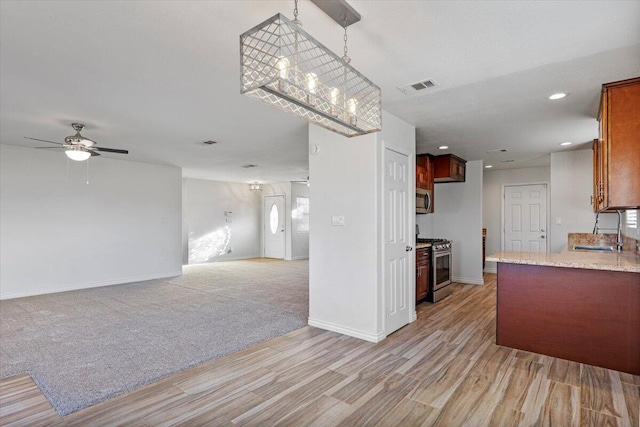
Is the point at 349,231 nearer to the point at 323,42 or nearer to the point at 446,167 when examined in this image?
the point at 323,42

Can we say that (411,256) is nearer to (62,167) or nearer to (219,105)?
(219,105)

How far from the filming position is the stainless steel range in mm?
4957

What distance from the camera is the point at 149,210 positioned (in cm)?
696

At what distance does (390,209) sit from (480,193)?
338cm

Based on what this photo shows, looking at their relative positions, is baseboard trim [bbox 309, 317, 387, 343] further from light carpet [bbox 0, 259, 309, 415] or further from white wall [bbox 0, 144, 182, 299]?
white wall [bbox 0, 144, 182, 299]

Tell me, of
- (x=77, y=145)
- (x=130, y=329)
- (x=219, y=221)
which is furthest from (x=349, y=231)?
(x=219, y=221)

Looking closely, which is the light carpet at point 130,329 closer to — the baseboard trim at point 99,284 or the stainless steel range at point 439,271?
the baseboard trim at point 99,284

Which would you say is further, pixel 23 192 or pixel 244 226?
pixel 244 226

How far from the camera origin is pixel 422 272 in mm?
4746

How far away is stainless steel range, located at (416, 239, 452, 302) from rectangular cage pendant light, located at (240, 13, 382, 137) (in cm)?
335

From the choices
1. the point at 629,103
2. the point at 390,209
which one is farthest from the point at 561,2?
the point at 390,209

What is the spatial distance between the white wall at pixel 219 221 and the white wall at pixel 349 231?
629cm

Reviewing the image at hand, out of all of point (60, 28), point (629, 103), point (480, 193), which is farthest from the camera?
point (480, 193)

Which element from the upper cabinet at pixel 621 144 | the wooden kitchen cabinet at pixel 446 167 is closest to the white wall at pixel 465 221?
the wooden kitchen cabinet at pixel 446 167
